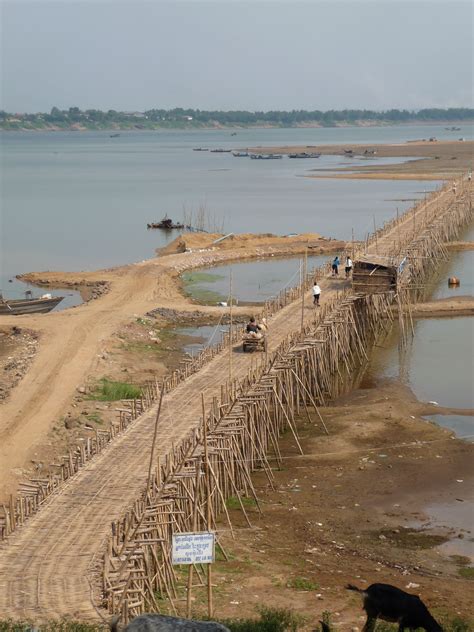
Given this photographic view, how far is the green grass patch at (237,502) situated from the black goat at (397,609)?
754cm

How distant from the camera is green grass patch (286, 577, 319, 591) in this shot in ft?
56.5

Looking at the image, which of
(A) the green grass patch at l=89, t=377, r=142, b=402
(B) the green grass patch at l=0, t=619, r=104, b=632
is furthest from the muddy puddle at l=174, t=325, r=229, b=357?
(B) the green grass patch at l=0, t=619, r=104, b=632

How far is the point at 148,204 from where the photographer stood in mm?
82875

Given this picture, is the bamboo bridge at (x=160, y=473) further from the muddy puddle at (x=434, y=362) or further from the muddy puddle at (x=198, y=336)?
the muddy puddle at (x=198, y=336)

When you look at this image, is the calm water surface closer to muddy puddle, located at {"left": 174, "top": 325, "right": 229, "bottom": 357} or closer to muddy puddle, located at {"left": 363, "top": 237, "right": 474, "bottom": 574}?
muddy puddle, located at {"left": 363, "top": 237, "right": 474, "bottom": 574}

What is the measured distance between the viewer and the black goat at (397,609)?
1315 centimetres

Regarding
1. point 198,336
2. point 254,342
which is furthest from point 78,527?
point 198,336

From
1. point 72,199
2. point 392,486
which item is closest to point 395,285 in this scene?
point 392,486

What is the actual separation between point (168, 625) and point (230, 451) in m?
9.25

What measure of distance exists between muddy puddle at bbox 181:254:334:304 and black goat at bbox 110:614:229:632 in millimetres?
30115

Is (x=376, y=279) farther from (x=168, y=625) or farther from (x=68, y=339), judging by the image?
(x=168, y=625)

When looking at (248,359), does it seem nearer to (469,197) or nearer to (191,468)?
(191,468)

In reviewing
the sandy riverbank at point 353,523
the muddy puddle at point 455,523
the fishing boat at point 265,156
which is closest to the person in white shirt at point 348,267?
the sandy riverbank at point 353,523

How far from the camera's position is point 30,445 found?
24016 mm
